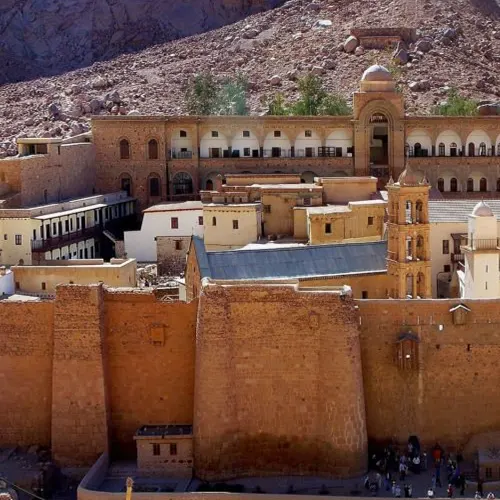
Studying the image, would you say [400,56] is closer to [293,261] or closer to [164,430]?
[293,261]

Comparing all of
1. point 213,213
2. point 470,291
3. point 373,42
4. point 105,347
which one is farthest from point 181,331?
point 373,42

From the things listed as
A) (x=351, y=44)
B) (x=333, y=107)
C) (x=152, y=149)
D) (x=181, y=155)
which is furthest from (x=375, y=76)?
(x=351, y=44)

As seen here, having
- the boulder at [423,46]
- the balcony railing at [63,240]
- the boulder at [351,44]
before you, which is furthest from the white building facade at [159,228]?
the boulder at [423,46]

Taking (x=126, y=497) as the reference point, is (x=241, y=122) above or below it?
above

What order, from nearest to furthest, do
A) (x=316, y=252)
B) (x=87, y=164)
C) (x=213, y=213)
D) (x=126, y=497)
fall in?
(x=126, y=497), (x=316, y=252), (x=213, y=213), (x=87, y=164)

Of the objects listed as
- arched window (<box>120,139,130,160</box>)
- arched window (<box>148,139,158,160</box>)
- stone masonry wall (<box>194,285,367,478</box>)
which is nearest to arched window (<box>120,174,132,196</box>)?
arched window (<box>120,139,130,160</box>)

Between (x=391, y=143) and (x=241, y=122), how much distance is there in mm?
6672

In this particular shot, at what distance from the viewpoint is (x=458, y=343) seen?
30688 millimetres

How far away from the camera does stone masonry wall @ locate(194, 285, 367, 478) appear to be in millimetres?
30016

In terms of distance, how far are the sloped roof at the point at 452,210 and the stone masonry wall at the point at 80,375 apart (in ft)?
50.1

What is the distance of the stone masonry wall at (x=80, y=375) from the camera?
31141mm

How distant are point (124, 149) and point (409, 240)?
79.2 feet

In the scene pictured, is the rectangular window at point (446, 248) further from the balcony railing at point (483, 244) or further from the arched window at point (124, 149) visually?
the arched window at point (124, 149)

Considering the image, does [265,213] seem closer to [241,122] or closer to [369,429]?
[241,122]
